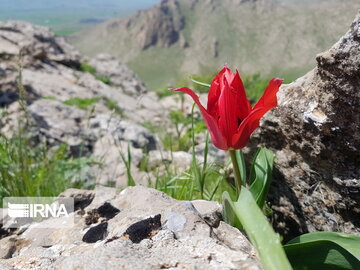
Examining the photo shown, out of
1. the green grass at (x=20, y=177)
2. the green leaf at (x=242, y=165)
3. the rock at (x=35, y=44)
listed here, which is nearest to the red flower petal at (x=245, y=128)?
the green leaf at (x=242, y=165)

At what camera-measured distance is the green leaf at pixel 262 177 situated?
1.60m

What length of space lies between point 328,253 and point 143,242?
62 cm

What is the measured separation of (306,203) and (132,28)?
159357 millimetres

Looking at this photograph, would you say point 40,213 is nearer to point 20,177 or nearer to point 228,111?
point 20,177

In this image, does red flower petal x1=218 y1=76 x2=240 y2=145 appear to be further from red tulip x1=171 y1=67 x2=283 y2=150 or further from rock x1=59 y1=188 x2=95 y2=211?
rock x1=59 y1=188 x2=95 y2=211

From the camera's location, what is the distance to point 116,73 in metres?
13.5

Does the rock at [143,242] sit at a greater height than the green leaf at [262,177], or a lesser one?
lesser

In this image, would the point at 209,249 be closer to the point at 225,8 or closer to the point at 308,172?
the point at 308,172

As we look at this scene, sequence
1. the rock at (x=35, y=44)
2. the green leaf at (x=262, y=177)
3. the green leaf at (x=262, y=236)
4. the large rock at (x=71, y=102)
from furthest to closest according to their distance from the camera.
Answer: the rock at (x=35, y=44), the large rock at (x=71, y=102), the green leaf at (x=262, y=177), the green leaf at (x=262, y=236)

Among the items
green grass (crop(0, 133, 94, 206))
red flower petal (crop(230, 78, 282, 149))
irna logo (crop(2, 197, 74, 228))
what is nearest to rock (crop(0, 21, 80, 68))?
green grass (crop(0, 133, 94, 206))

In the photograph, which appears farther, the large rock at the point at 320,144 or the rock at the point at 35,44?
the rock at the point at 35,44

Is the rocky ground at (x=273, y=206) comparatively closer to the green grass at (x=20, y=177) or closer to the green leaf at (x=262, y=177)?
the green leaf at (x=262, y=177)

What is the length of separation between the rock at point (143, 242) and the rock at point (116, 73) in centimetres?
1090

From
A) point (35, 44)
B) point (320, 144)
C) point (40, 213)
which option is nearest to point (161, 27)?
point (35, 44)
